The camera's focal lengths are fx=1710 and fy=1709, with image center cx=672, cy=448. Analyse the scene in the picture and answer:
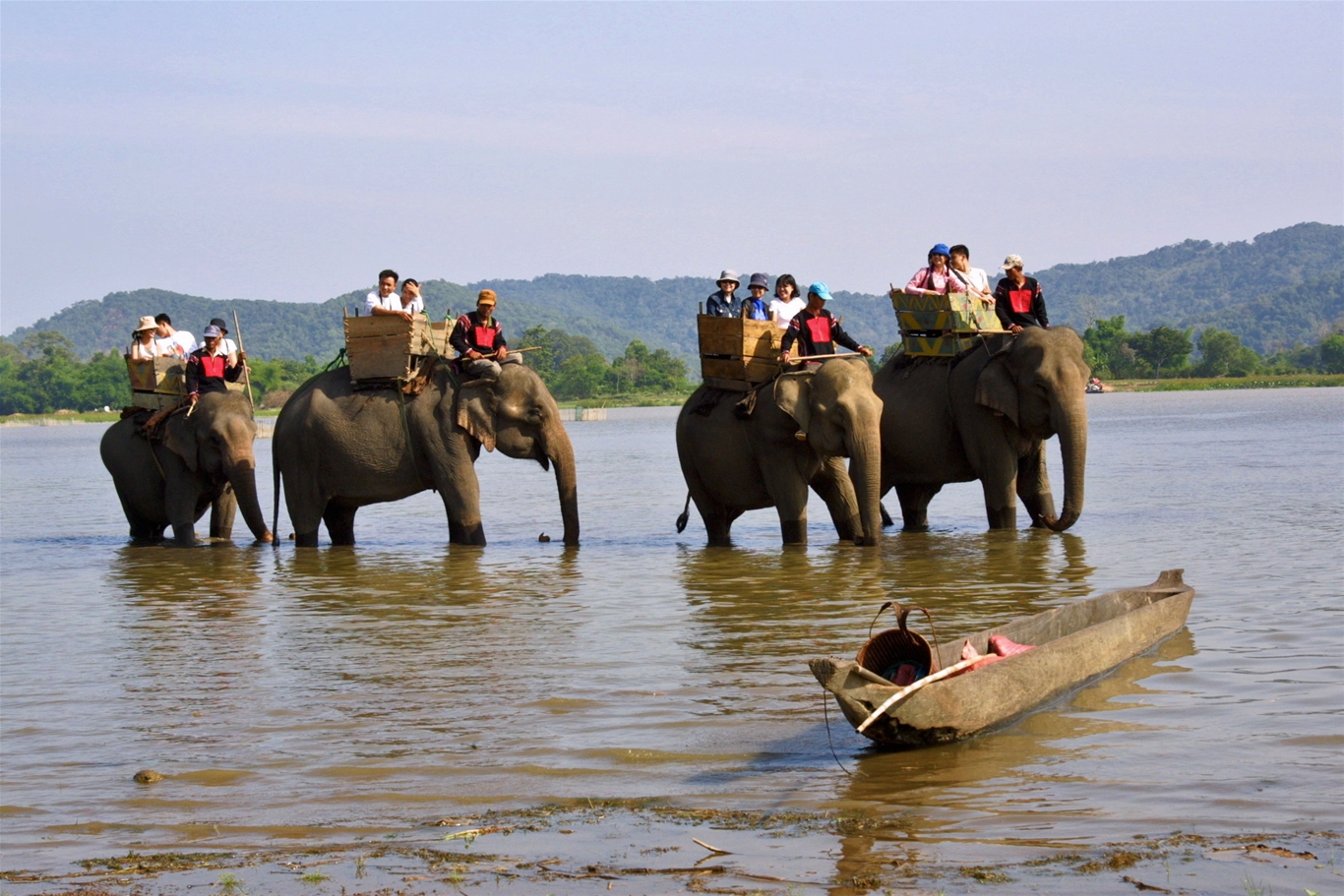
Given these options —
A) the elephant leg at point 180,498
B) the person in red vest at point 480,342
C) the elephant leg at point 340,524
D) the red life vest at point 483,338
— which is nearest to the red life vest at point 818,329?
the person in red vest at point 480,342

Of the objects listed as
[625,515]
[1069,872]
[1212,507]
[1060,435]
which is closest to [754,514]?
[625,515]

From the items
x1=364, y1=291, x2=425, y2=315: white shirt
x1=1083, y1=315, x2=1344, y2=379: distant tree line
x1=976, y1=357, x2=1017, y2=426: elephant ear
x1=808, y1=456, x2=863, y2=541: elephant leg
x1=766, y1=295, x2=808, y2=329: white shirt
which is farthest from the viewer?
x1=1083, y1=315, x2=1344, y2=379: distant tree line

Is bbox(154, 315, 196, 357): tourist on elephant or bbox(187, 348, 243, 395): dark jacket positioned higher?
bbox(154, 315, 196, 357): tourist on elephant

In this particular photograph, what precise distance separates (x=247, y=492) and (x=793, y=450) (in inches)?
234

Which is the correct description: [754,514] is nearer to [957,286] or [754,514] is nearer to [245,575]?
[957,286]

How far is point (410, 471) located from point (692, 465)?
281cm

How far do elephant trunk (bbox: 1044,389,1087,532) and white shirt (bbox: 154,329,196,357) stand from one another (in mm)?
9437

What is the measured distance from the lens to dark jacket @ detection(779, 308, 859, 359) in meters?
15.8

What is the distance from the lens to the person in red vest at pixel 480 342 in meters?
16.6

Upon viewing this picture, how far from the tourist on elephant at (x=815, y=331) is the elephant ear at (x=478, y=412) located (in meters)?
2.99

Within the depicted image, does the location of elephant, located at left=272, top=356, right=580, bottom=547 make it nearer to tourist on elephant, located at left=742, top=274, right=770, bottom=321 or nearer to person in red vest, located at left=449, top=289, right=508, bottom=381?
person in red vest, located at left=449, top=289, right=508, bottom=381

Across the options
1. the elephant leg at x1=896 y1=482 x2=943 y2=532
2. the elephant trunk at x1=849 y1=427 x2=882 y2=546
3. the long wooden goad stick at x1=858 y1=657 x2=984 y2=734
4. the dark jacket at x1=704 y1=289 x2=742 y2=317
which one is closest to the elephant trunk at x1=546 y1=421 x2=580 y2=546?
the dark jacket at x1=704 y1=289 x2=742 y2=317

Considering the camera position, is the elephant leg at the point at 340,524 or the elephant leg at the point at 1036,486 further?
the elephant leg at the point at 340,524

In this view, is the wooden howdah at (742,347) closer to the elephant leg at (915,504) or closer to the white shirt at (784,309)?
the white shirt at (784,309)
